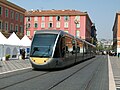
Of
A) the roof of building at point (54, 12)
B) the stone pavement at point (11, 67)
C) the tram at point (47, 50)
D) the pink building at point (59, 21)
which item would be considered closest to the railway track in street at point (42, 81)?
the tram at point (47, 50)

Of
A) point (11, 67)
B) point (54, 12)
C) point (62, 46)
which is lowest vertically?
point (11, 67)

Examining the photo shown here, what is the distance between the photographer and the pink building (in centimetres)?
12144

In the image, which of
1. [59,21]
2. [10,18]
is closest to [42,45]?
[10,18]

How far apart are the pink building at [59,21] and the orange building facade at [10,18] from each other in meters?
37.1

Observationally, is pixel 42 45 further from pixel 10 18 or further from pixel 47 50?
pixel 10 18

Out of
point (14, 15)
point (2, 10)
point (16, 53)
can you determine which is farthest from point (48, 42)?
point (14, 15)

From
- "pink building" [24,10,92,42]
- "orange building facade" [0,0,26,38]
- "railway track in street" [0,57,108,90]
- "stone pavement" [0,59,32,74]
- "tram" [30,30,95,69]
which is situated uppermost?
"pink building" [24,10,92,42]

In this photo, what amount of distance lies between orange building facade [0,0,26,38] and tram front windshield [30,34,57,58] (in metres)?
48.7

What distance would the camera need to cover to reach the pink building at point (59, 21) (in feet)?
398

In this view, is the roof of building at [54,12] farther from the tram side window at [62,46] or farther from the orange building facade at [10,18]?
the tram side window at [62,46]

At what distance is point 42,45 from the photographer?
2144 centimetres

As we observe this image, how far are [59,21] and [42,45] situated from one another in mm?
101992

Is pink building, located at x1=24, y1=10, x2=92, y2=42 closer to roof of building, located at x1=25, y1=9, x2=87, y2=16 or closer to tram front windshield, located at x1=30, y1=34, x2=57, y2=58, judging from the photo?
roof of building, located at x1=25, y1=9, x2=87, y2=16

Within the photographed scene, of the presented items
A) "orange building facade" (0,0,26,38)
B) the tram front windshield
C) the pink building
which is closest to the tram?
the tram front windshield
